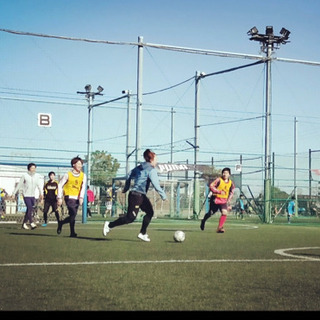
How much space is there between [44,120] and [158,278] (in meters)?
23.8

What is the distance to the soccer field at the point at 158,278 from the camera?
18.9 ft

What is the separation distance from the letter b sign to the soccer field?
18.6m

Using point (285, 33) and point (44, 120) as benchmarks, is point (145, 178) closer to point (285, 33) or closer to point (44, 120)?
point (44, 120)

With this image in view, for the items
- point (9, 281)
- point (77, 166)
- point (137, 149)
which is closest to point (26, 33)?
point (137, 149)

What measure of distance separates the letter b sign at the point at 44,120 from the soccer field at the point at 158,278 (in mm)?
18590

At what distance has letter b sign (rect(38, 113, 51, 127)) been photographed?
30.5m

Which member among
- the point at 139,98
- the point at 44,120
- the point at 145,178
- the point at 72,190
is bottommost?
the point at 72,190

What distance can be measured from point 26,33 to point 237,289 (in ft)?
72.0

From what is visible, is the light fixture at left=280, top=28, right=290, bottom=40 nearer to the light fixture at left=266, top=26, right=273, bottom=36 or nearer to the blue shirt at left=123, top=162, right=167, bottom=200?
the light fixture at left=266, top=26, right=273, bottom=36

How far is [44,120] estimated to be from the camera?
30.6 m

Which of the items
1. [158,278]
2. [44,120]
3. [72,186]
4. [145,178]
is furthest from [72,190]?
[44,120]

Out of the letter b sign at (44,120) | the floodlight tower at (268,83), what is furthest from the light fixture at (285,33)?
the letter b sign at (44,120)

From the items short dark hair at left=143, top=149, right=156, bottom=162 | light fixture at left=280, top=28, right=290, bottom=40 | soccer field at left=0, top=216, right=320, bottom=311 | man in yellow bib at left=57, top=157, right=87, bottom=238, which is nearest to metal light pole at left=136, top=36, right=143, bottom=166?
light fixture at left=280, top=28, right=290, bottom=40

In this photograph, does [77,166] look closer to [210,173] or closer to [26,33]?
[26,33]
